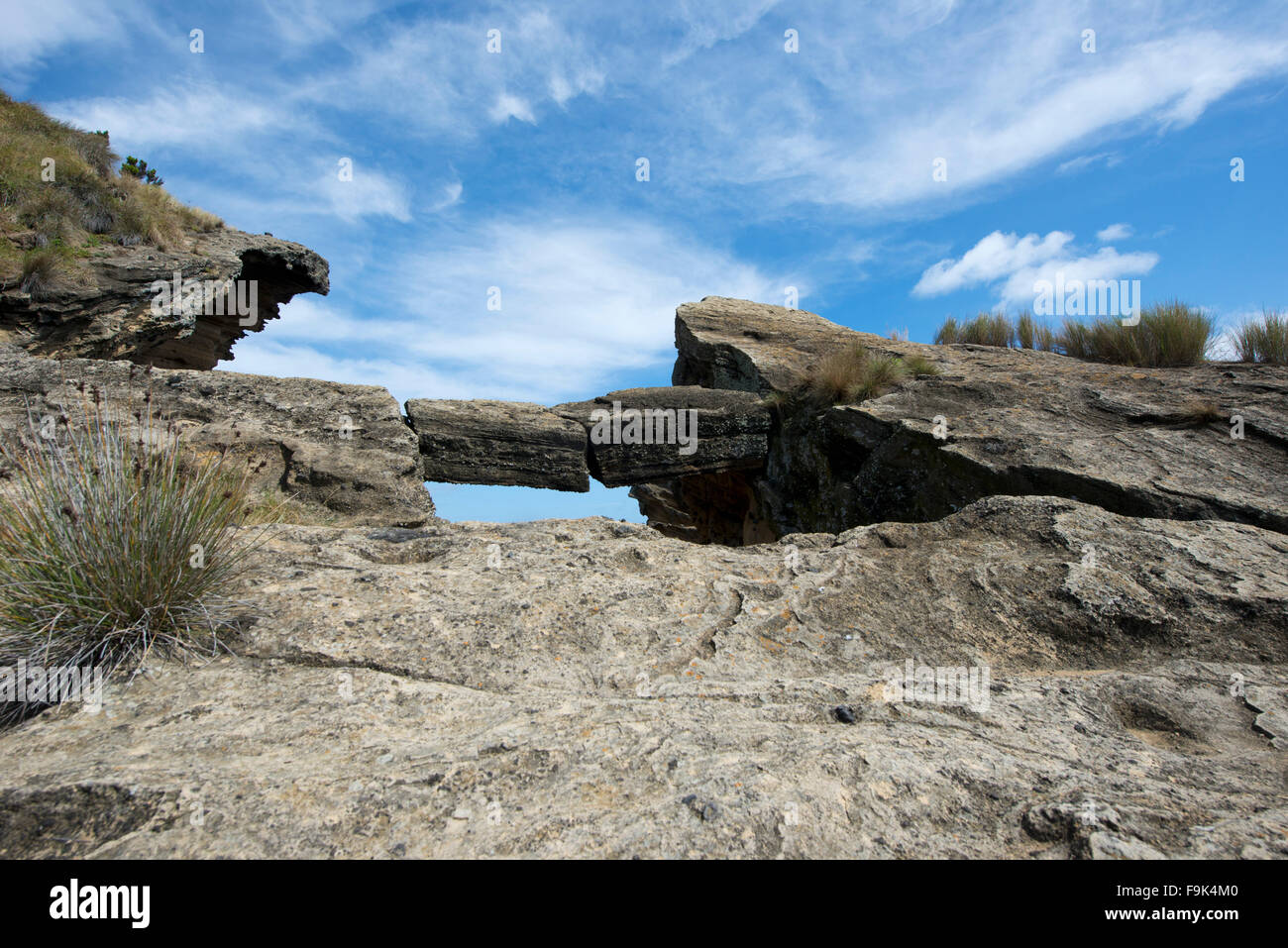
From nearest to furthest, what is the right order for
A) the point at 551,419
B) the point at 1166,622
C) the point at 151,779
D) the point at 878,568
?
the point at 151,779 < the point at 1166,622 < the point at 878,568 < the point at 551,419

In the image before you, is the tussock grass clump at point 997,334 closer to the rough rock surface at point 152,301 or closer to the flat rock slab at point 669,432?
the flat rock slab at point 669,432

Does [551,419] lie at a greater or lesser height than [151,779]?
greater

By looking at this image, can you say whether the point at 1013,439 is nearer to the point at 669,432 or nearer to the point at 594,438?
the point at 669,432

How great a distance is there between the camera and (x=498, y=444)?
24.3 feet

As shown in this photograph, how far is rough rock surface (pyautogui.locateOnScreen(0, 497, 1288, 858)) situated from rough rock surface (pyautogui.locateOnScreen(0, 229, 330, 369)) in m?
7.80

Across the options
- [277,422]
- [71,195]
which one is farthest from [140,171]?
[277,422]

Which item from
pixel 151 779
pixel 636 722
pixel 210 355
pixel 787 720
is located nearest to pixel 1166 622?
pixel 787 720

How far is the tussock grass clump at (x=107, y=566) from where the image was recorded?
122 inches

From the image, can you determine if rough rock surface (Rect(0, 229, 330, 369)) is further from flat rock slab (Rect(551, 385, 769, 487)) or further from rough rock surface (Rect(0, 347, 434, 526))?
flat rock slab (Rect(551, 385, 769, 487))

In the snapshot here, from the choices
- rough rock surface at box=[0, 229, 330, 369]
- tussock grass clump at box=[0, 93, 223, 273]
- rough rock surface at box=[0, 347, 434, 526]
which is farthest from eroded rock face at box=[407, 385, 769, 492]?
tussock grass clump at box=[0, 93, 223, 273]

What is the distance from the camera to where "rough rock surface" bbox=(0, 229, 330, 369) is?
9383mm

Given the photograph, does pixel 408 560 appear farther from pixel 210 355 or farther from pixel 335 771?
pixel 210 355
